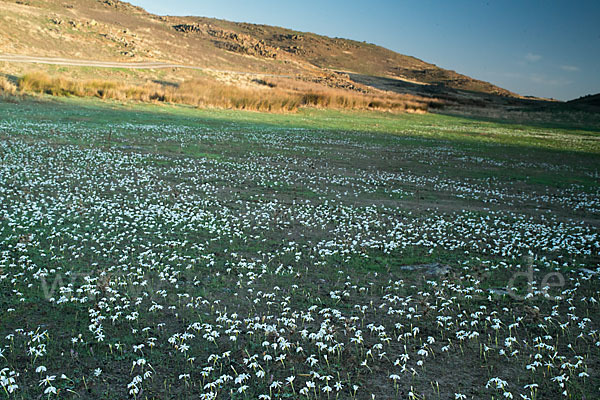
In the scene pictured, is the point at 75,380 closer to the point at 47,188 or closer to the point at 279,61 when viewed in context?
the point at 47,188

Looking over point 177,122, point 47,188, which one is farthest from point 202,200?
point 177,122

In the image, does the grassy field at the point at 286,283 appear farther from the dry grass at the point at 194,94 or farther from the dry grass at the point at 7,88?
the dry grass at the point at 194,94

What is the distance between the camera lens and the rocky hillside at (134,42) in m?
68.6

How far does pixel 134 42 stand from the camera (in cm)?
8450

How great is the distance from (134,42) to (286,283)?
87864mm

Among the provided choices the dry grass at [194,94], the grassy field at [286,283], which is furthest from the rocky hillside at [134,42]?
the grassy field at [286,283]

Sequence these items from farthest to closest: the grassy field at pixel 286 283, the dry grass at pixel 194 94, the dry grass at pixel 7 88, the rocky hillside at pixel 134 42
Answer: the rocky hillside at pixel 134 42 < the dry grass at pixel 194 94 < the dry grass at pixel 7 88 < the grassy field at pixel 286 283

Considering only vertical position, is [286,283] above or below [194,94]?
below

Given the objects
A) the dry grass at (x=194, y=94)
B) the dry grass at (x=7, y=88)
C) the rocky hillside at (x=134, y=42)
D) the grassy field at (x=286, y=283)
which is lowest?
the grassy field at (x=286, y=283)

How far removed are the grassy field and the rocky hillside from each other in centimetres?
A: 5922

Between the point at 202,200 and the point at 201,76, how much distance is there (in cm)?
6147

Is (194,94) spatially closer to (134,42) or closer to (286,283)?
(286,283)

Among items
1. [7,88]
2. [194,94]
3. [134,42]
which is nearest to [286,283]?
[7,88]

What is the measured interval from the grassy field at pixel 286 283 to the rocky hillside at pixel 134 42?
194ft
